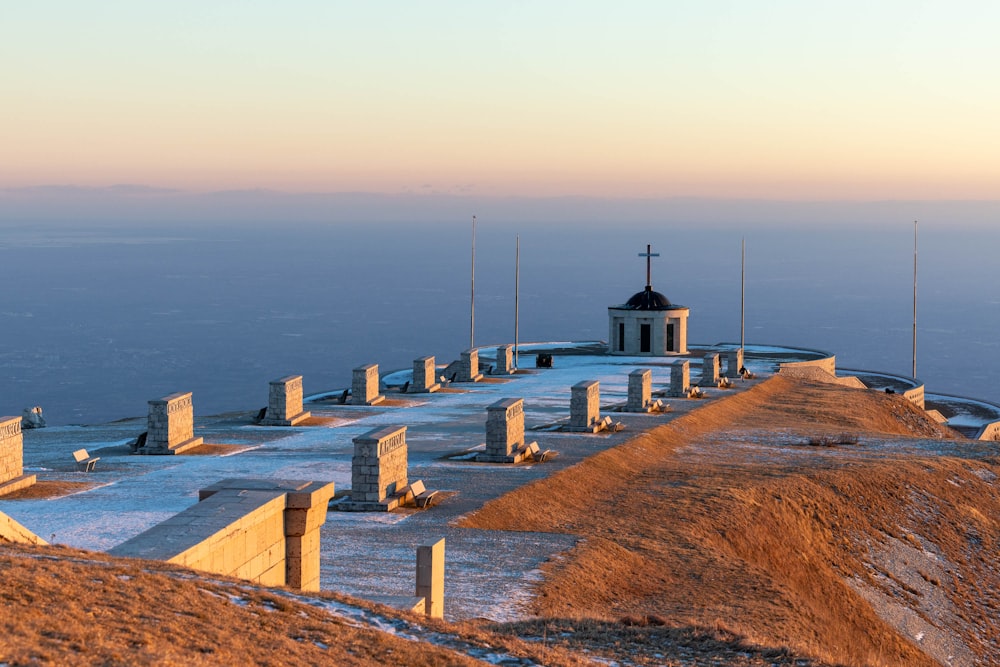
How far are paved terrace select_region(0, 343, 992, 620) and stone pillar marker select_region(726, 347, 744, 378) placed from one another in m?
6.46

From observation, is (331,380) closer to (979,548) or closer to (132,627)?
(979,548)

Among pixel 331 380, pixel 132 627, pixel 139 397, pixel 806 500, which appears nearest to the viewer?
pixel 132 627

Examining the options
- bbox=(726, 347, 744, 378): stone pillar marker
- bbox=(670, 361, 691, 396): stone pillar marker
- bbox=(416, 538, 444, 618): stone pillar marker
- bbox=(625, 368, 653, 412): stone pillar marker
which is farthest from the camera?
bbox=(726, 347, 744, 378): stone pillar marker

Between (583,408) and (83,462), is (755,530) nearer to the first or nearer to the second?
(583,408)

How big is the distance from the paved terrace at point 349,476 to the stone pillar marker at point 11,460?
114 centimetres

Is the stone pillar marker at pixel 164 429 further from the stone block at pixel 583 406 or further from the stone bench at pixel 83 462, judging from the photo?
the stone block at pixel 583 406

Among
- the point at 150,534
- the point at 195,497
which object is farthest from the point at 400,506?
the point at 150,534

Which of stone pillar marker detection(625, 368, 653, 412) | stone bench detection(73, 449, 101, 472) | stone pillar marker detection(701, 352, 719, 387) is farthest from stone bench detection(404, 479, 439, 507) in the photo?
stone pillar marker detection(701, 352, 719, 387)

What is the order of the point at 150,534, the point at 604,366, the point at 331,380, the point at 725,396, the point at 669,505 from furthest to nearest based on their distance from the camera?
the point at 331,380 < the point at 604,366 < the point at 725,396 < the point at 669,505 < the point at 150,534

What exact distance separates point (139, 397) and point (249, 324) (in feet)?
191

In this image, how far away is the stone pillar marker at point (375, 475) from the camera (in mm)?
22172

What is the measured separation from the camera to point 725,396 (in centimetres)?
4344

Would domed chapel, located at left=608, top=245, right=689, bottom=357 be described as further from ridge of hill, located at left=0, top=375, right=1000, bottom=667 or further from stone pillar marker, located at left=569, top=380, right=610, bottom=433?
stone pillar marker, located at left=569, top=380, right=610, bottom=433

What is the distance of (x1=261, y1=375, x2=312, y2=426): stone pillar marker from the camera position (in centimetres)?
3359
